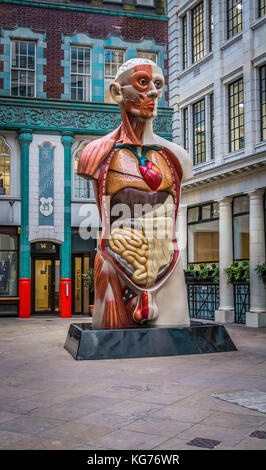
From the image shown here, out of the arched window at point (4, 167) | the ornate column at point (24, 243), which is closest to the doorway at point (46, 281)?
the ornate column at point (24, 243)

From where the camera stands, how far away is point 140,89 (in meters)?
9.71

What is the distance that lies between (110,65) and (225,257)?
985 cm

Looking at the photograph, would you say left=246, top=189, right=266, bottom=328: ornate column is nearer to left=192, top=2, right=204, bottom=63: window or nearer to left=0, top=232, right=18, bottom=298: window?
left=192, top=2, right=204, bottom=63: window

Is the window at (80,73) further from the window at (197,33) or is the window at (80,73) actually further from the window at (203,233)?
the window at (203,233)

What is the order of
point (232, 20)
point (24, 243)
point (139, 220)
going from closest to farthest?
point (139, 220) → point (232, 20) → point (24, 243)

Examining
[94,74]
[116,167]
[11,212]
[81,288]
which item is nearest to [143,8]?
[94,74]

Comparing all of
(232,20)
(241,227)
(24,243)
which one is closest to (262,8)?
(232,20)

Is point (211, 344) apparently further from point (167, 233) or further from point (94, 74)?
point (94, 74)

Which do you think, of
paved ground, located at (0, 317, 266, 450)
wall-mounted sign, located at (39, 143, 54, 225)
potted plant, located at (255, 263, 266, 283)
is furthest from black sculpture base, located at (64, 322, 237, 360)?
wall-mounted sign, located at (39, 143, 54, 225)

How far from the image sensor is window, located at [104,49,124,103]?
21.9 m

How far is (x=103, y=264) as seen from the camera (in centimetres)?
959

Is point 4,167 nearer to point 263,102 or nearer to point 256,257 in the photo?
point 263,102

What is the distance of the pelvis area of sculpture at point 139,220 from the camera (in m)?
9.46

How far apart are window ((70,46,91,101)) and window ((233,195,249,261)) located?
321 inches
